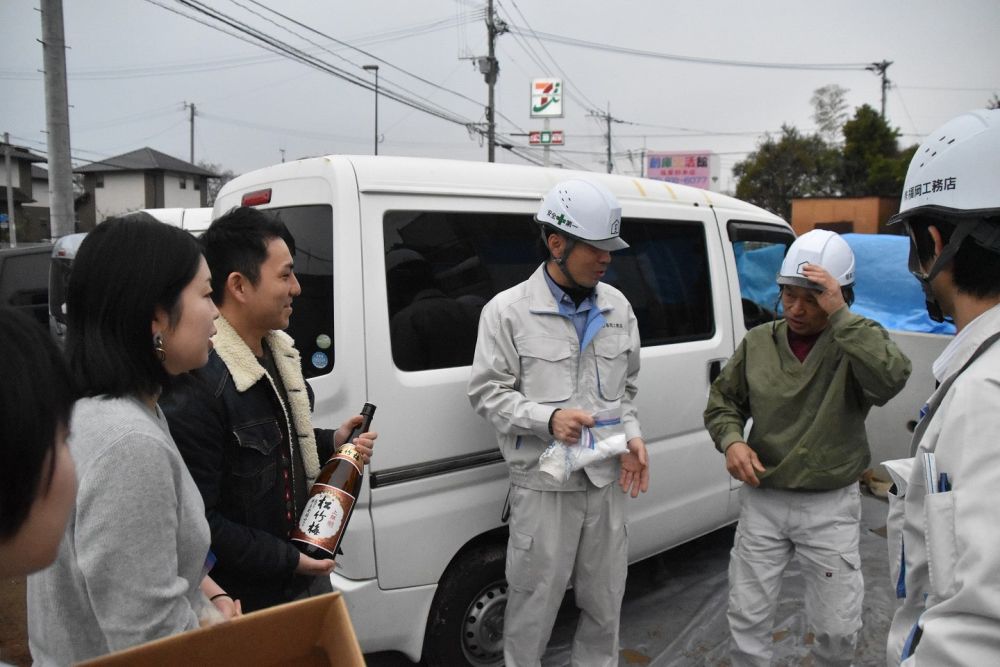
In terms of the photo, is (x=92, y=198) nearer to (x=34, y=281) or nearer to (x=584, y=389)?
(x=34, y=281)

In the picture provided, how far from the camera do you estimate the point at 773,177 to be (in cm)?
3095

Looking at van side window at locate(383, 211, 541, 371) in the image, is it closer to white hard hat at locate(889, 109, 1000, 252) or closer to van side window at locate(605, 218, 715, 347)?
van side window at locate(605, 218, 715, 347)

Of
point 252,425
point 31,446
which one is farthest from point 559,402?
point 31,446

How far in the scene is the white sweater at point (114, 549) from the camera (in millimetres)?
1178

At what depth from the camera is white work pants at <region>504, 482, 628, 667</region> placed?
8.08 feet

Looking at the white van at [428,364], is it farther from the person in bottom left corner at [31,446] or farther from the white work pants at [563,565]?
the person in bottom left corner at [31,446]

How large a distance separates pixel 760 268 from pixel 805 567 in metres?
2.10

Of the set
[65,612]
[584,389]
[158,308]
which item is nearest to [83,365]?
[158,308]

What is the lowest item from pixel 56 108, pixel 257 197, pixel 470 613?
pixel 470 613

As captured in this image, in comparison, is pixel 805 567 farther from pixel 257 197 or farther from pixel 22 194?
pixel 22 194

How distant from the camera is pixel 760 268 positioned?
13.8 ft

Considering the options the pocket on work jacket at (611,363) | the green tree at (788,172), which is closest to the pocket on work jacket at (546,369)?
the pocket on work jacket at (611,363)

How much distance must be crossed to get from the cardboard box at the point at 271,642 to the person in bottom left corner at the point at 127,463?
22 cm

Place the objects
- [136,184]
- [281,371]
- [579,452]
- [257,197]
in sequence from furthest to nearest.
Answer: [136,184] < [257,197] < [579,452] < [281,371]
